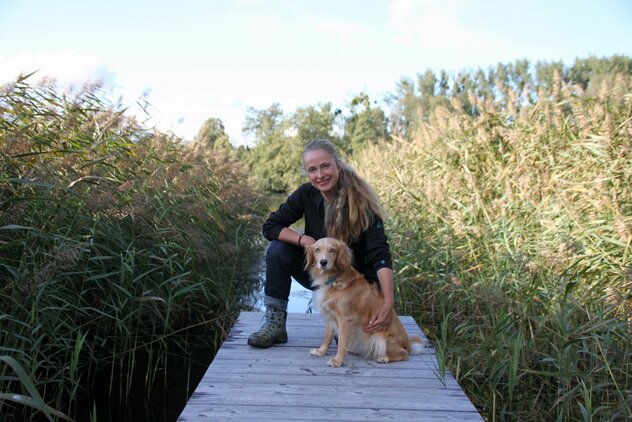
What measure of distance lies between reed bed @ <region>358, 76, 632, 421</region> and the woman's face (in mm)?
1198

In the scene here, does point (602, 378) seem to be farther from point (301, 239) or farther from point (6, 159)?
point (6, 159)

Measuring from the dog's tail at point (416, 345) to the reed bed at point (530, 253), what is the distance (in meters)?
0.16

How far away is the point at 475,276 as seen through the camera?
4914 millimetres

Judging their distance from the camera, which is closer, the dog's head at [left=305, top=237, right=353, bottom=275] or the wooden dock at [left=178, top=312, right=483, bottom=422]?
the wooden dock at [left=178, top=312, right=483, bottom=422]

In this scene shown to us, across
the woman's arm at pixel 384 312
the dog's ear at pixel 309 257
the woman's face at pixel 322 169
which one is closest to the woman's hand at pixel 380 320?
the woman's arm at pixel 384 312

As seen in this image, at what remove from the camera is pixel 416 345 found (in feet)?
11.4

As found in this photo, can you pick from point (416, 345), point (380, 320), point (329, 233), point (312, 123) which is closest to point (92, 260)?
point (329, 233)

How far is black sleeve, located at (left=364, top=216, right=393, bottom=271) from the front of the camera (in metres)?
3.39

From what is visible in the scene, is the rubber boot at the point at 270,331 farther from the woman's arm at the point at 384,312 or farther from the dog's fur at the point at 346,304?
the woman's arm at the point at 384,312

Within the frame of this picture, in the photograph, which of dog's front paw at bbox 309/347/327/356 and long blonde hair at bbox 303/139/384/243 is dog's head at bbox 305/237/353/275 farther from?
Answer: dog's front paw at bbox 309/347/327/356

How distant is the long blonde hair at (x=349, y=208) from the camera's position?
353cm

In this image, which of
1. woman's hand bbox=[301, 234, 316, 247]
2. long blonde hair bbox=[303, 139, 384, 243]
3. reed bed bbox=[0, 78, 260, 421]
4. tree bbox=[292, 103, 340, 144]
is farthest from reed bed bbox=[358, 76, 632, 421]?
tree bbox=[292, 103, 340, 144]

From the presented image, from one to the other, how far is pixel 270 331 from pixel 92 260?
1365mm

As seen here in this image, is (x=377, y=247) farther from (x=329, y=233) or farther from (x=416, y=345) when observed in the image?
(x=416, y=345)
